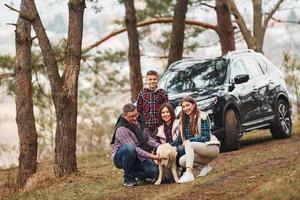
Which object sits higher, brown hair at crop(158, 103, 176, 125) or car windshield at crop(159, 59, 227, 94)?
car windshield at crop(159, 59, 227, 94)

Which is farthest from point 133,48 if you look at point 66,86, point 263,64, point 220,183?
point 220,183

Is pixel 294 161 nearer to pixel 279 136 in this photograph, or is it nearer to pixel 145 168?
pixel 145 168

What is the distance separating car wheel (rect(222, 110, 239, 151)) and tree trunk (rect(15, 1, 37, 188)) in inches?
157

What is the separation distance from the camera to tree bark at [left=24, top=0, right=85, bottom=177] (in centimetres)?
1248

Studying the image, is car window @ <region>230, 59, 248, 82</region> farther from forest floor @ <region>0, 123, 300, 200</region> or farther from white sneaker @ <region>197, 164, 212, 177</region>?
white sneaker @ <region>197, 164, 212, 177</region>

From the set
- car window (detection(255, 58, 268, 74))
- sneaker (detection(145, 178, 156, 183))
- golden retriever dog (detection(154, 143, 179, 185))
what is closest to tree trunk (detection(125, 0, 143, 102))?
car window (detection(255, 58, 268, 74))

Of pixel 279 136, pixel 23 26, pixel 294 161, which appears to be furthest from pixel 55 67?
pixel 279 136

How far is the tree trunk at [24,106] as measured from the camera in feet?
47.1

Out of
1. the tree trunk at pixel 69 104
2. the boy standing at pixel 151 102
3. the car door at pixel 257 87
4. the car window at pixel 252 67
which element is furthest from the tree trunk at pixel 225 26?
the boy standing at pixel 151 102

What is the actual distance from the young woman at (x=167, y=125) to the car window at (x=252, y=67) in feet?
16.3

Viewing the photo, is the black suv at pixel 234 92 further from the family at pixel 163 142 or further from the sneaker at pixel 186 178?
the sneaker at pixel 186 178

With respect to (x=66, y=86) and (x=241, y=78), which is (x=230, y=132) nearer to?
(x=241, y=78)

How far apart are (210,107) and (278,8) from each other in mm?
16241

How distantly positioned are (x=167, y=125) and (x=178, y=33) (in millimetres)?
9971
